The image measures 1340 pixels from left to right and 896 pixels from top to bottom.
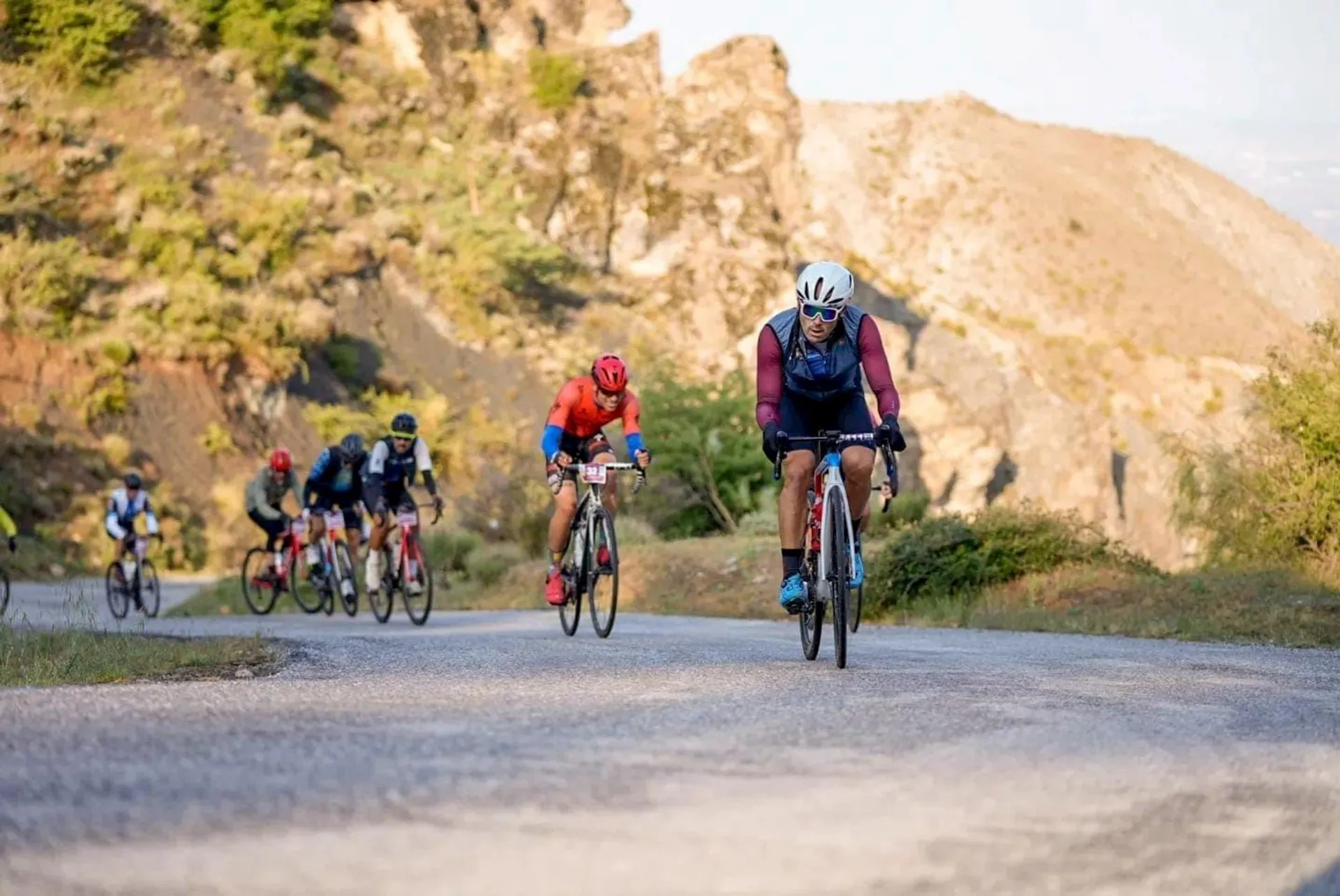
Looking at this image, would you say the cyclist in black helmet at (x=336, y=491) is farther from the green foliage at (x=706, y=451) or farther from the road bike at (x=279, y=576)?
the green foliage at (x=706, y=451)

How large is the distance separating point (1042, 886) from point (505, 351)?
49.8 metres

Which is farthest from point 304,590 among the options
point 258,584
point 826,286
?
point 826,286

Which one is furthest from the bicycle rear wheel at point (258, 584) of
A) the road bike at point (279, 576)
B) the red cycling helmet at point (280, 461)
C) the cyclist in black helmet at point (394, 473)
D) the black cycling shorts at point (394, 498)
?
the black cycling shorts at point (394, 498)

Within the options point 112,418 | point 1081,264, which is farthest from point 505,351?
point 1081,264

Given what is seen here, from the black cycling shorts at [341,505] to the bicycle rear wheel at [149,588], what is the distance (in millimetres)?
3339

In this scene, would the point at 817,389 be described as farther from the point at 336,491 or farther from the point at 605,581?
the point at 336,491

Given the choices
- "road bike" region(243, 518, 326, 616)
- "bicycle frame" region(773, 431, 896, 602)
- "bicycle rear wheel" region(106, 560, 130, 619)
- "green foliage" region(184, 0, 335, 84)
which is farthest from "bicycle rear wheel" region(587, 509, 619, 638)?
"green foliage" region(184, 0, 335, 84)

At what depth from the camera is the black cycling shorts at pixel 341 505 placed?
78.8 ft

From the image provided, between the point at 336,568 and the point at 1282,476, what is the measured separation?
1160 centimetres

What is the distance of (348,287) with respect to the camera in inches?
2056

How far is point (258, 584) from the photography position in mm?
26266

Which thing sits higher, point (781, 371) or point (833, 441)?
point (781, 371)

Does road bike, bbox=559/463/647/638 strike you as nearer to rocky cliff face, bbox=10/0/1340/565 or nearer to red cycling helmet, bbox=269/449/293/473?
red cycling helmet, bbox=269/449/293/473

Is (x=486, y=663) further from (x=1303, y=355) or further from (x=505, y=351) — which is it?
(x=505, y=351)
